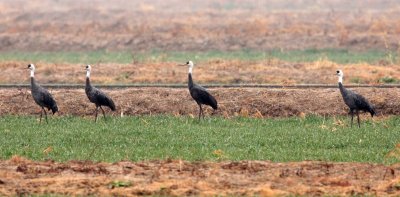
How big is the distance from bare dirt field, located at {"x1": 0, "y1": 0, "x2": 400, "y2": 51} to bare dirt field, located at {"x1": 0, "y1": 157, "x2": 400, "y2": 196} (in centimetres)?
3480

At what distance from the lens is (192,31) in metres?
61.1

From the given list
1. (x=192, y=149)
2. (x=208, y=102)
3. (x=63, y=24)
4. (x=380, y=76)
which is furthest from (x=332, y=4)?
(x=192, y=149)

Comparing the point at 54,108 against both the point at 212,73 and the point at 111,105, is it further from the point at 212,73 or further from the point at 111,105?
the point at 212,73

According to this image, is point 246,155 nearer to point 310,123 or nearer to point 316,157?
point 316,157

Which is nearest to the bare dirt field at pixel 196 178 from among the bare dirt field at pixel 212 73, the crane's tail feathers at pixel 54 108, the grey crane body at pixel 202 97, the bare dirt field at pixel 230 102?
the crane's tail feathers at pixel 54 108

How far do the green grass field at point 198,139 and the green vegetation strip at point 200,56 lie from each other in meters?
17.3

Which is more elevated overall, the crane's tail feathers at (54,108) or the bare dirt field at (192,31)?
the bare dirt field at (192,31)

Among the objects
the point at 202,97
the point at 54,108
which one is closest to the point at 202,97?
the point at 202,97

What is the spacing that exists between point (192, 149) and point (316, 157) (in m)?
2.47

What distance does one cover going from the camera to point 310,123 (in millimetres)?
27078

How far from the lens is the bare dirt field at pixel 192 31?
5653 cm

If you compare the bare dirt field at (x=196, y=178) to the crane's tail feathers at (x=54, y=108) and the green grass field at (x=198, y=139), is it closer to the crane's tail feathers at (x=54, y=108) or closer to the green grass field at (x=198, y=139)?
the green grass field at (x=198, y=139)

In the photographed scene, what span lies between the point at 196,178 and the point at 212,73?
72.0 feet

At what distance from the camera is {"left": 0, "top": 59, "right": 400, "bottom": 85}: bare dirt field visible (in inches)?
1519
